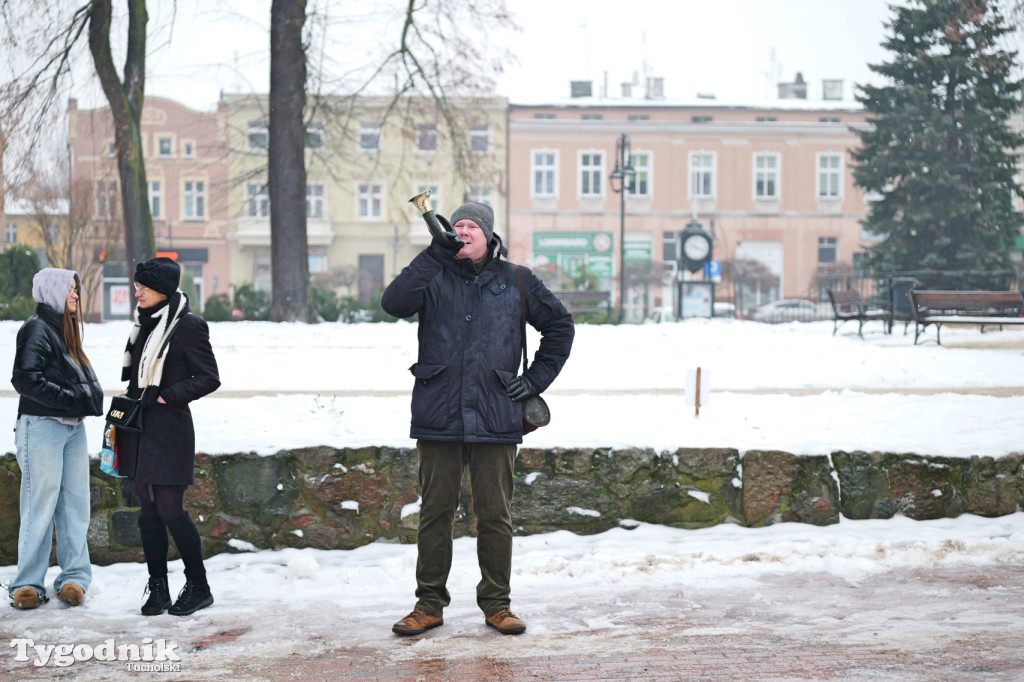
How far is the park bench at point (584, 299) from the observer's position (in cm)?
Answer: 2344

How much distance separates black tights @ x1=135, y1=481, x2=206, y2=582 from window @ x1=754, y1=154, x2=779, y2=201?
47.7 meters

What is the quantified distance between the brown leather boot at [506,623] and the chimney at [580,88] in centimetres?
5131

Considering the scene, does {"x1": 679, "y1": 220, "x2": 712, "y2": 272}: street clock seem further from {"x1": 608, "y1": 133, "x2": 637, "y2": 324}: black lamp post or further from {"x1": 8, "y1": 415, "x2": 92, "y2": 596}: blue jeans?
{"x1": 8, "y1": 415, "x2": 92, "y2": 596}: blue jeans

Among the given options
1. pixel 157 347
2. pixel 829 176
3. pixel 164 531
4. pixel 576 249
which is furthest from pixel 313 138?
pixel 829 176

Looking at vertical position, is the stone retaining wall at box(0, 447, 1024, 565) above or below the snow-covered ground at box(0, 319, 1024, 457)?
below

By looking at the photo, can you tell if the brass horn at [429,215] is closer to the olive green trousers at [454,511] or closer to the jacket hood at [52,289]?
the olive green trousers at [454,511]

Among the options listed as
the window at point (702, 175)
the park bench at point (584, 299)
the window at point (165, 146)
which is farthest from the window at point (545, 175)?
the park bench at point (584, 299)

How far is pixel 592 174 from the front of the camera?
50688mm

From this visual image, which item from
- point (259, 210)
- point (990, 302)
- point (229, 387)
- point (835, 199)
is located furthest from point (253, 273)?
point (229, 387)

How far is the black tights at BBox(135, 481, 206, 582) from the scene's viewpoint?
17.9ft

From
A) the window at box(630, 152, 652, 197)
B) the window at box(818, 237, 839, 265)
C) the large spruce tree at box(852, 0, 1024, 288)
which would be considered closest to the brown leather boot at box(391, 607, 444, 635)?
the large spruce tree at box(852, 0, 1024, 288)

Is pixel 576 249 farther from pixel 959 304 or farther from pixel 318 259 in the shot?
pixel 959 304

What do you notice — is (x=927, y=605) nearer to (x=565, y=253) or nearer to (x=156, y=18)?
(x=156, y=18)

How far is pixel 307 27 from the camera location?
17906 mm
